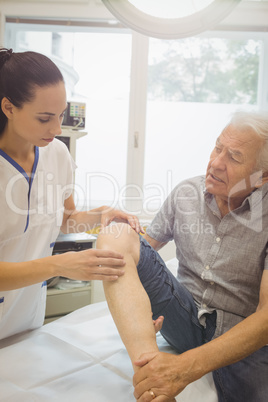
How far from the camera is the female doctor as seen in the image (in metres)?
1.08

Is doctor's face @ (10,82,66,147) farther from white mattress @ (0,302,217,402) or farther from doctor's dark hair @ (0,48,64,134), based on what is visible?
white mattress @ (0,302,217,402)

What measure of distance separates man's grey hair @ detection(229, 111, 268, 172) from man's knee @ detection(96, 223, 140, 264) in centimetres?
52

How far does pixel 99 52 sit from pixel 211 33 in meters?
0.82

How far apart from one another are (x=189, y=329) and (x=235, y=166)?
1.89 feet

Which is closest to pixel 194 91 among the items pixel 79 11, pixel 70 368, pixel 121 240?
pixel 79 11

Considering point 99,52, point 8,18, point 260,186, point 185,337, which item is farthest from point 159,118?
point 185,337

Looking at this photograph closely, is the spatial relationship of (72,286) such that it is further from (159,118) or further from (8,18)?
(8,18)

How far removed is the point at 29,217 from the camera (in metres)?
1.31

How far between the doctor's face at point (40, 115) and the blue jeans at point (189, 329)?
0.49 metres

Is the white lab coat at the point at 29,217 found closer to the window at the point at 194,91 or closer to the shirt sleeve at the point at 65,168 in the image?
the shirt sleeve at the point at 65,168

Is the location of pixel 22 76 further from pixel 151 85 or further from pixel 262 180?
pixel 151 85

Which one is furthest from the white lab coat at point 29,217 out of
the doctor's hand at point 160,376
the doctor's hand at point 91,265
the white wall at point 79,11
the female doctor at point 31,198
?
the white wall at point 79,11

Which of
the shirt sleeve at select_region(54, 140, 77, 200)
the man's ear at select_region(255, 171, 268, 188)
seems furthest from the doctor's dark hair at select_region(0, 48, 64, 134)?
the man's ear at select_region(255, 171, 268, 188)

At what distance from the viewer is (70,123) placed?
2.13 meters
